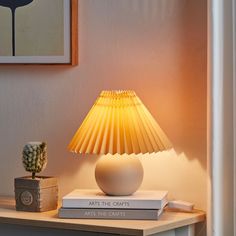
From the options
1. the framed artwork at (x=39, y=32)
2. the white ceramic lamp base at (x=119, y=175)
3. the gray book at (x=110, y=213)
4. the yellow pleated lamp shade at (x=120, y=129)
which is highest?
the framed artwork at (x=39, y=32)

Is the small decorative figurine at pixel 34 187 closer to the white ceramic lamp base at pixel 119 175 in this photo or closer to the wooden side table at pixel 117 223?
the wooden side table at pixel 117 223

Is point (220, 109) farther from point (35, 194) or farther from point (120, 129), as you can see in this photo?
point (35, 194)

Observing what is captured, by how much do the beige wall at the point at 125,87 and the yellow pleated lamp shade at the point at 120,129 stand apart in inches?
6.2

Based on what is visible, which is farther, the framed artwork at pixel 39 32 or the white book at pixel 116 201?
the framed artwork at pixel 39 32

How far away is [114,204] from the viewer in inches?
69.4

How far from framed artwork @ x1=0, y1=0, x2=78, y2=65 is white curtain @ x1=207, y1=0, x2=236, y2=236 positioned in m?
0.50

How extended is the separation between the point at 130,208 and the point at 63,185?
16.3 inches

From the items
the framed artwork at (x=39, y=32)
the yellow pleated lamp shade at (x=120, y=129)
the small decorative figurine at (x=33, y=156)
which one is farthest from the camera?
the framed artwork at (x=39, y=32)

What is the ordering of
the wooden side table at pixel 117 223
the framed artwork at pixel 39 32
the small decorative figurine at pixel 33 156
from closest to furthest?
the wooden side table at pixel 117 223 → the small decorative figurine at pixel 33 156 → the framed artwork at pixel 39 32

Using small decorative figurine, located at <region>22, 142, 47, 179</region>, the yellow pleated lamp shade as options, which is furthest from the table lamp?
small decorative figurine, located at <region>22, 142, 47, 179</region>

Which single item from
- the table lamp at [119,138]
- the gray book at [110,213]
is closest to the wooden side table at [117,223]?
the gray book at [110,213]

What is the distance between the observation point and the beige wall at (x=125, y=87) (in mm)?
1947

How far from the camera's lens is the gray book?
1.74 m

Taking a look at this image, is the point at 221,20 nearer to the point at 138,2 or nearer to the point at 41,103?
the point at 138,2
